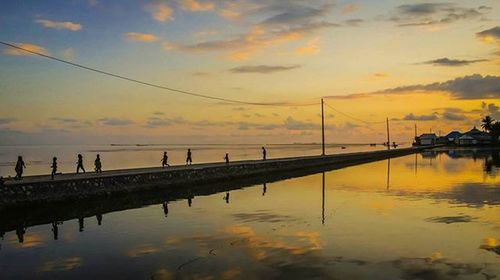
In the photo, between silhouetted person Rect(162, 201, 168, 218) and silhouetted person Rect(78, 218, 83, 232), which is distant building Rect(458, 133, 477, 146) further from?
silhouetted person Rect(78, 218, 83, 232)

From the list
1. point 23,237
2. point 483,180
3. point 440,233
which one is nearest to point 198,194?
point 23,237

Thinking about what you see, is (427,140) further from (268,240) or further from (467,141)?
(268,240)

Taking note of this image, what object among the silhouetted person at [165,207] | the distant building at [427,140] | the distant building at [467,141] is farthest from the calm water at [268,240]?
the distant building at [427,140]

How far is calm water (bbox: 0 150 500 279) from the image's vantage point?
12320 millimetres

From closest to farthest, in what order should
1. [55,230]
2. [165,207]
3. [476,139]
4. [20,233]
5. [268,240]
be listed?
[268,240], [20,233], [55,230], [165,207], [476,139]

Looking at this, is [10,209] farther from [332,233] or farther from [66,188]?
[332,233]

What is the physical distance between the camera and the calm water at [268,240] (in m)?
12.3

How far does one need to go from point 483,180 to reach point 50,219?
32160 millimetres

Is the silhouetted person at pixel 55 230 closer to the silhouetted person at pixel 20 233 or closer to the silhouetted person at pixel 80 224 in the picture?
the silhouetted person at pixel 80 224

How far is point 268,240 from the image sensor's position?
631 inches

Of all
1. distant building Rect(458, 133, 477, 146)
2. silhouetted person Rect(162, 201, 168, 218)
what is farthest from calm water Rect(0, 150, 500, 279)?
distant building Rect(458, 133, 477, 146)

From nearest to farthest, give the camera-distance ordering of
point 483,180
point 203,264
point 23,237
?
1. point 203,264
2. point 23,237
3. point 483,180

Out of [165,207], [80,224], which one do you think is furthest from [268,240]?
[165,207]

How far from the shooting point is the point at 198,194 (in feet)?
105
